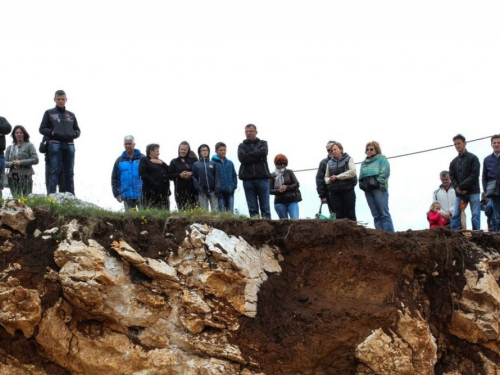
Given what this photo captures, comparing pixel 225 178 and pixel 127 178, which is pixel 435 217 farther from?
pixel 127 178

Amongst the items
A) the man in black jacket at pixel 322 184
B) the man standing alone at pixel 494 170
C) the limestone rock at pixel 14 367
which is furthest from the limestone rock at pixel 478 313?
the limestone rock at pixel 14 367

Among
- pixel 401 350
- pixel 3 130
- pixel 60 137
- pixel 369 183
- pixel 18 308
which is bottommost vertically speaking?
pixel 401 350

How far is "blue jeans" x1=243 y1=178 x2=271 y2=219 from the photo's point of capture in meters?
→ 13.5

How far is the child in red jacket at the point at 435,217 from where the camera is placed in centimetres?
1438

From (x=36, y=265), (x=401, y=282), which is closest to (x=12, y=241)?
(x=36, y=265)

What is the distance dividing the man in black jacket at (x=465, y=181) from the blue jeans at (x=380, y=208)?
1447 millimetres

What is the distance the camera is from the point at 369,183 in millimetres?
12922

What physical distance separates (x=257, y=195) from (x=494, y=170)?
4671 millimetres

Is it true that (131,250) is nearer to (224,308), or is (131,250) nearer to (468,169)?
(224,308)

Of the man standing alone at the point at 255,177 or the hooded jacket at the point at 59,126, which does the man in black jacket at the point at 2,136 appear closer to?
the hooded jacket at the point at 59,126

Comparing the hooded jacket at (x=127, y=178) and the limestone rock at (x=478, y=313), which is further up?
the hooded jacket at (x=127, y=178)

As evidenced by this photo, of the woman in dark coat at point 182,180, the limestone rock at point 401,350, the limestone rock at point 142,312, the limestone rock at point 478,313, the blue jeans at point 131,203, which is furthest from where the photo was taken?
the woman in dark coat at point 182,180

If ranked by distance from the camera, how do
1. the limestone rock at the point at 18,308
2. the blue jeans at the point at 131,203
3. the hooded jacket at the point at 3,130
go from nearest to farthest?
the limestone rock at the point at 18,308 < the hooded jacket at the point at 3,130 < the blue jeans at the point at 131,203

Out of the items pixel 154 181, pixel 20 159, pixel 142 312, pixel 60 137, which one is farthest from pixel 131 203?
pixel 142 312
